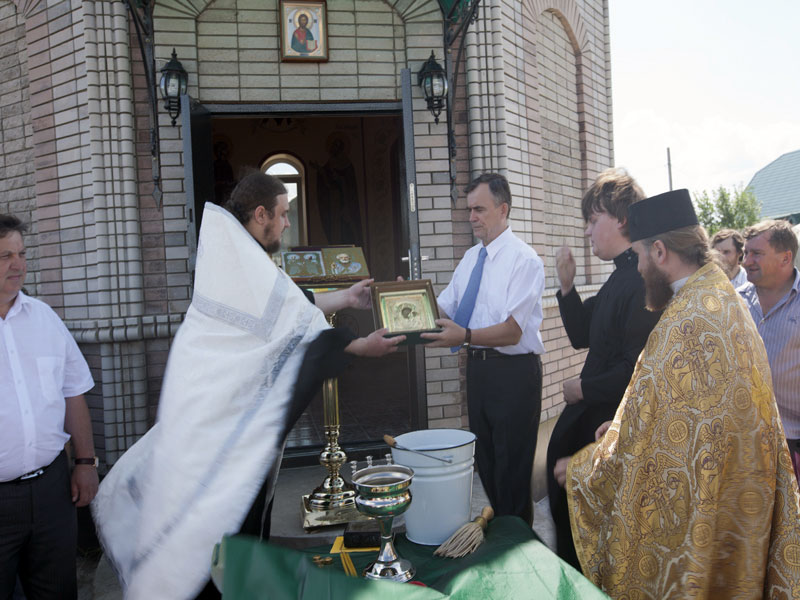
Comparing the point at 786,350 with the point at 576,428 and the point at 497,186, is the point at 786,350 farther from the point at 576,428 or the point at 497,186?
the point at 497,186

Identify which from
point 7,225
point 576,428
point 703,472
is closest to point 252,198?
point 7,225

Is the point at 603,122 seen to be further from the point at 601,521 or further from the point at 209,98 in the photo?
the point at 601,521

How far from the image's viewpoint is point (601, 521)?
7.80 feet

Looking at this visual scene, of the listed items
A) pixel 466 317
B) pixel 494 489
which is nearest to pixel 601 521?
pixel 494 489

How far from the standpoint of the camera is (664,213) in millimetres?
2500

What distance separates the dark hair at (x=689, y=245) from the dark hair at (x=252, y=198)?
1.86m

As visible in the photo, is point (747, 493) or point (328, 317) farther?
point (328, 317)

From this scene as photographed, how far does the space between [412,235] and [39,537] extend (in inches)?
137

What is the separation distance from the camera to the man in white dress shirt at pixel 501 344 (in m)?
3.71

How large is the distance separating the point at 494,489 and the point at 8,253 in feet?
9.96

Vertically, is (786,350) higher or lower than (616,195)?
lower

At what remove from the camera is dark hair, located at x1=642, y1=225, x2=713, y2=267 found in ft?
8.05

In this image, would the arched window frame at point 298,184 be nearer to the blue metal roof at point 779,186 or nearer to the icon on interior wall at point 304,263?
the icon on interior wall at point 304,263

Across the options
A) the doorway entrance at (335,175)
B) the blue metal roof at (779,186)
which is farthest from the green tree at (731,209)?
the doorway entrance at (335,175)
